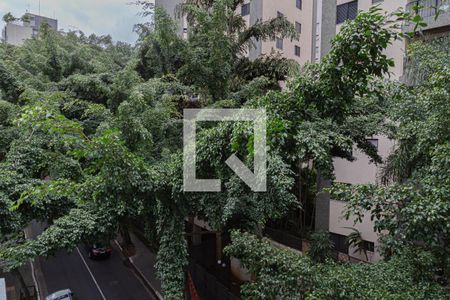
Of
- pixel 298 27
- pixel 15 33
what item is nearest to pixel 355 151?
pixel 298 27

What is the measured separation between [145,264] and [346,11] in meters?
15.1

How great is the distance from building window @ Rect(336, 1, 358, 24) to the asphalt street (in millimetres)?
14147

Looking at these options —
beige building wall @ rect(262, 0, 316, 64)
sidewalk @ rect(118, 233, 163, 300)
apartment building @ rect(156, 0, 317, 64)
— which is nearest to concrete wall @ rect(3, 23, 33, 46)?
apartment building @ rect(156, 0, 317, 64)

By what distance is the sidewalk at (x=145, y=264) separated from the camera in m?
14.8

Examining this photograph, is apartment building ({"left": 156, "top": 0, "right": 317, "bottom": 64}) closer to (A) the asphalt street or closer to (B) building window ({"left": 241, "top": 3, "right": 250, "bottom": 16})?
(B) building window ({"left": 241, "top": 3, "right": 250, "bottom": 16})

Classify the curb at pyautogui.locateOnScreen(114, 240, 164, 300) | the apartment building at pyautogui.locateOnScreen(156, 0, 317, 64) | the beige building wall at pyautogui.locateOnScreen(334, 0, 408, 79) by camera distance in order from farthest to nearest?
1. the apartment building at pyautogui.locateOnScreen(156, 0, 317, 64)
2. the curb at pyautogui.locateOnScreen(114, 240, 164, 300)
3. the beige building wall at pyautogui.locateOnScreen(334, 0, 408, 79)

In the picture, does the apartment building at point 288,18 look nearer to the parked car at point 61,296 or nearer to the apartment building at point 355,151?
the apartment building at point 355,151

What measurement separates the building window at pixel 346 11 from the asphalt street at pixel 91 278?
14147mm

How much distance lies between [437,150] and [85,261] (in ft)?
57.6

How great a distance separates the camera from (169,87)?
39.7 feet

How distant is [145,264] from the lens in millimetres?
16938

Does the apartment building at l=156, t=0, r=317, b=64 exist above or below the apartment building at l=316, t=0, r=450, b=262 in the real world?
above

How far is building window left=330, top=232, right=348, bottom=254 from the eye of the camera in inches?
517

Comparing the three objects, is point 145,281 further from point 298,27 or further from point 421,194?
point 298,27
